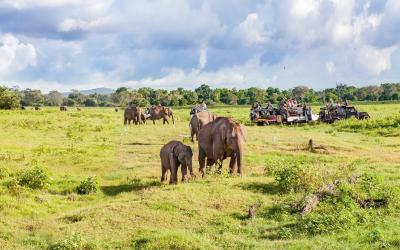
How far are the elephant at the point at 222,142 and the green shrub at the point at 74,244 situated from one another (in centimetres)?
753

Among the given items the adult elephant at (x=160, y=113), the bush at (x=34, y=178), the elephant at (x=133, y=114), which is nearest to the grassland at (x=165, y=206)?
the bush at (x=34, y=178)

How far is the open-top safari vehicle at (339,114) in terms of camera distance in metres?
48.0

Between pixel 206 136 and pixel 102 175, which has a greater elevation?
pixel 206 136

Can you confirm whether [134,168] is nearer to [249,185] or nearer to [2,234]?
[249,185]

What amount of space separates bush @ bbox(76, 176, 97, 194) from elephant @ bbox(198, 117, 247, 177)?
3735 mm

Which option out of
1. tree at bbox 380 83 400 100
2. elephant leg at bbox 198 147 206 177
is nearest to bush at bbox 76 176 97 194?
elephant leg at bbox 198 147 206 177

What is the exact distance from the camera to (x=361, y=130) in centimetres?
3975

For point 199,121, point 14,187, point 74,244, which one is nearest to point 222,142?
point 14,187

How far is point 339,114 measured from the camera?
48.3m

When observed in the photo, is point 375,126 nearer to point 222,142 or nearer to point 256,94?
point 222,142

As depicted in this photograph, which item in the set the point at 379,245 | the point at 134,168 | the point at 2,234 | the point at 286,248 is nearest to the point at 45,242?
the point at 2,234

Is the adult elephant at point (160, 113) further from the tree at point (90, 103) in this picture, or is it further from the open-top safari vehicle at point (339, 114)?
the tree at point (90, 103)

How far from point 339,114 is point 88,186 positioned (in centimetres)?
3337

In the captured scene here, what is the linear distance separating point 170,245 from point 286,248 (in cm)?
251
